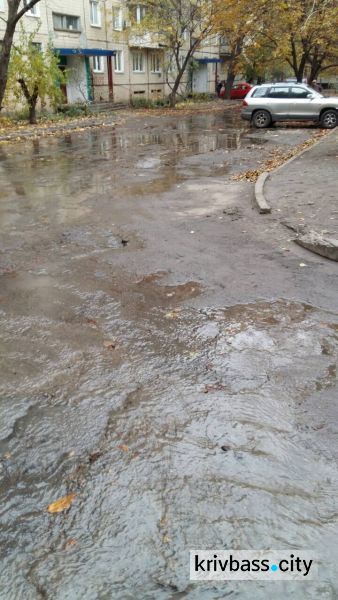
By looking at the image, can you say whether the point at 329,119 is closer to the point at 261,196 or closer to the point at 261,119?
the point at 261,119

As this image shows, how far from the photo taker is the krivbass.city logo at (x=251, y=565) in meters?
2.26

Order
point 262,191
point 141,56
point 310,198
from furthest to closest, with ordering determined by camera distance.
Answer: point 141,56, point 262,191, point 310,198

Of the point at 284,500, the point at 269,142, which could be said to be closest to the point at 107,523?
the point at 284,500

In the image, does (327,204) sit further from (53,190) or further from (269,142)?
(269,142)

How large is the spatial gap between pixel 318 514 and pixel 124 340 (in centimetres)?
225

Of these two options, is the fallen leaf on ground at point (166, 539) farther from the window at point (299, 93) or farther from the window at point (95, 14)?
the window at point (95, 14)

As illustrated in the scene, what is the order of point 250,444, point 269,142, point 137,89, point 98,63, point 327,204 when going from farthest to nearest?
point 137,89 < point 98,63 < point 269,142 < point 327,204 < point 250,444

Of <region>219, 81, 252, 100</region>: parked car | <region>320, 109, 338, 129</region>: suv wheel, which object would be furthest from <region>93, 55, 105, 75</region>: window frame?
<region>320, 109, 338, 129</region>: suv wheel

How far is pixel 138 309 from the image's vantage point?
16.0 feet

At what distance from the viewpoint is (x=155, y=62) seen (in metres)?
40.7

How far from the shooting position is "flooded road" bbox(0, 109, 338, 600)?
7.75 ft

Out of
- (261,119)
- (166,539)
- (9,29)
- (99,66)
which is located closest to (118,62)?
(99,66)

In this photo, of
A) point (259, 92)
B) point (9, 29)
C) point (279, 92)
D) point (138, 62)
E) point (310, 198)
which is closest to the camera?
point (310, 198)

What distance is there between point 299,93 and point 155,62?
81.4 feet
